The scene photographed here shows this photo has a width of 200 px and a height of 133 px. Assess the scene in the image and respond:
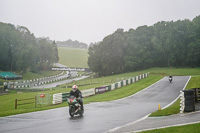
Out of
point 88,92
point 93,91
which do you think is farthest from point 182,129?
point 93,91

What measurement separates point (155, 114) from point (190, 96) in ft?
8.48

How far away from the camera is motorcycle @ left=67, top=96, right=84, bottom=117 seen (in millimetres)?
15438

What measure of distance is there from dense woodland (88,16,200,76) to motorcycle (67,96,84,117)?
68.8 m

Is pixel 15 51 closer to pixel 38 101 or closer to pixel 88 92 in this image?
pixel 88 92

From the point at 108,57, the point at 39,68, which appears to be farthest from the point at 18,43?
the point at 108,57

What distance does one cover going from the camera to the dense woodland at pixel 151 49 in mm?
83875

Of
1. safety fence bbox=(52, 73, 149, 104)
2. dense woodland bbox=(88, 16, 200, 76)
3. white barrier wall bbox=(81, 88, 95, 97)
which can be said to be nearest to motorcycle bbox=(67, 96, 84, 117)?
safety fence bbox=(52, 73, 149, 104)

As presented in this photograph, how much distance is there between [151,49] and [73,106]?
259ft

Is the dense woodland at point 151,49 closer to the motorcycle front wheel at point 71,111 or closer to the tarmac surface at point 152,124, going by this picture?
the motorcycle front wheel at point 71,111

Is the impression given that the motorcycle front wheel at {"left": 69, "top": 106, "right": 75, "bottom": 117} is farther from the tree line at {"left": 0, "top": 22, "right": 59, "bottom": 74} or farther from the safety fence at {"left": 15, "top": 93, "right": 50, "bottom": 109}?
the tree line at {"left": 0, "top": 22, "right": 59, "bottom": 74}

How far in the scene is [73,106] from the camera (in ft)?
51.0

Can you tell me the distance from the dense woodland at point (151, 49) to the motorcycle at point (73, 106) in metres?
68.8

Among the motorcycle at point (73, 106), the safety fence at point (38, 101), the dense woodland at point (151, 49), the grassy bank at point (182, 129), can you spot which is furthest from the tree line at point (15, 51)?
the grassy bank at point (182, 129)

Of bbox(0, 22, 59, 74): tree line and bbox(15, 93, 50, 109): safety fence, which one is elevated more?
bbox(0, 22, 59, 74): tree line
